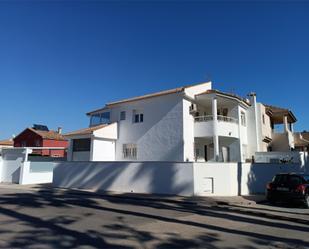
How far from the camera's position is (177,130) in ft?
71.5

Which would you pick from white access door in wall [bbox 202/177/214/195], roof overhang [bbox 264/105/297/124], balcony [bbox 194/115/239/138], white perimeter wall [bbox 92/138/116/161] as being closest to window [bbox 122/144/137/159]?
white perimeter wall [bbox 92/138/116/161]

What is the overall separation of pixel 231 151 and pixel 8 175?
20.1 metres

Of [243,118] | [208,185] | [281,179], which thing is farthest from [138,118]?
[281,179]

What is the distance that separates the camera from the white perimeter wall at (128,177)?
16.0m

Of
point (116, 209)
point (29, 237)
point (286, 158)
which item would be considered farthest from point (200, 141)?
point (29, 237)

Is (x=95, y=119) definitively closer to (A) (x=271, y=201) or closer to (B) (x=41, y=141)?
(A) (x=271, y=201)

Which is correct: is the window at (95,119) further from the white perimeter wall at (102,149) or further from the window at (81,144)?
the white perimeter wall at (102,149)

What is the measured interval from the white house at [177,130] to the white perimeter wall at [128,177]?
347 centimetres

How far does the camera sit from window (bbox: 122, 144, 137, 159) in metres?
24.6

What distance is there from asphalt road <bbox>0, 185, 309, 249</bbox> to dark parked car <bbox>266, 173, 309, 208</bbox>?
1142mm

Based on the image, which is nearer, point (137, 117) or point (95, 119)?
point (137, 117)

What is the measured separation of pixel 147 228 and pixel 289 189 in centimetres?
836

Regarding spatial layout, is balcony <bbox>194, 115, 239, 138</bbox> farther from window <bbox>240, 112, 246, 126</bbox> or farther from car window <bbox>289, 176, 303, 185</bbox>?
car window <bbox>289, 176, 303, 185</bbox>

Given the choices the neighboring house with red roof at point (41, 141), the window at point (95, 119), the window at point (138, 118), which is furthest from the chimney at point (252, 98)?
the neighboring house with red roof at point (41, 141)
